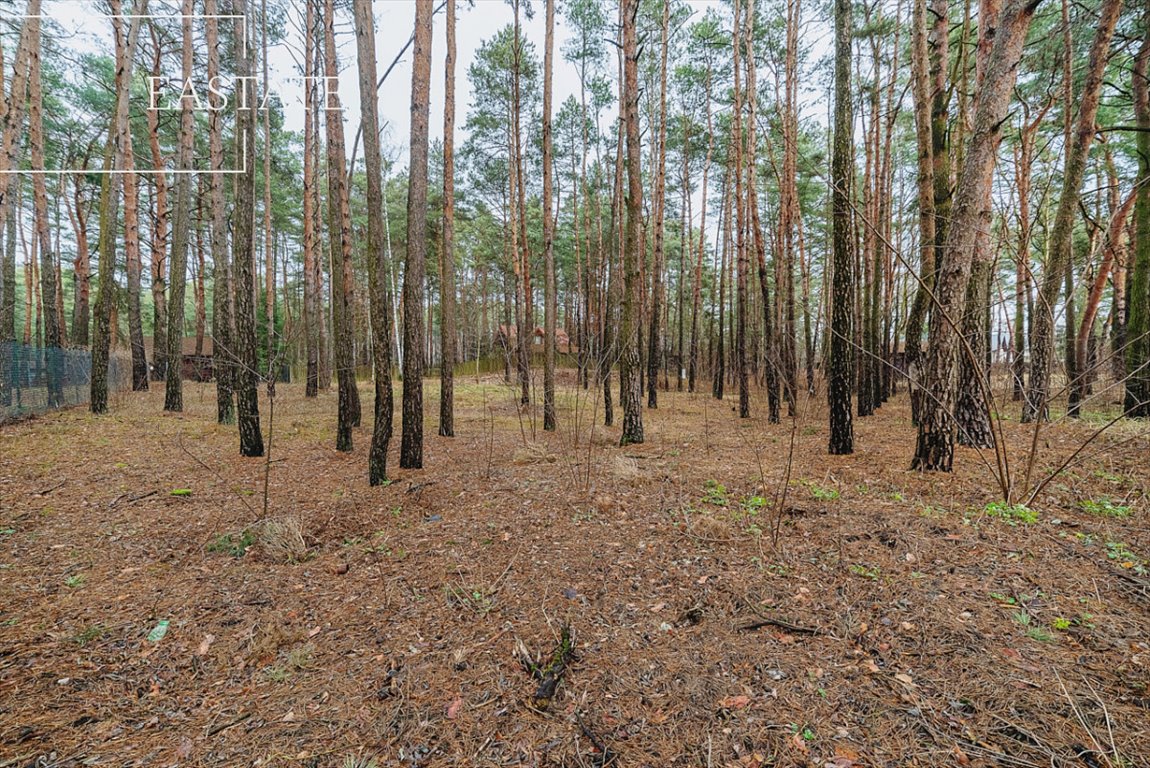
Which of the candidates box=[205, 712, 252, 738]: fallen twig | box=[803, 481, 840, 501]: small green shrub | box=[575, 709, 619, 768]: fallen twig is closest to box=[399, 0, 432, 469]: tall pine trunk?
box=[205, 712, 252, 738]: fallen twig

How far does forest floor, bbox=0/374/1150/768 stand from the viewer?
1669 millimetres

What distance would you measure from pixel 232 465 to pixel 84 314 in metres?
10.4

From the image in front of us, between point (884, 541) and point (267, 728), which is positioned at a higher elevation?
point (884, 541)

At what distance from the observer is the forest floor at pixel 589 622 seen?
5.48 ft

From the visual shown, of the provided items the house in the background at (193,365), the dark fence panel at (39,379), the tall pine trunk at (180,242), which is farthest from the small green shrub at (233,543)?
the house in the background at (193,365)

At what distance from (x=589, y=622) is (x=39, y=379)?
12304 millimetres

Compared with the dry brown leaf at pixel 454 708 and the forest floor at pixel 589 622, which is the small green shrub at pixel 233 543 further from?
the dry brown leaf at pixel 454 708

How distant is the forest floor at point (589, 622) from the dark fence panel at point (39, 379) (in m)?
4.67

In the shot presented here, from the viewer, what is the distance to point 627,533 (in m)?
3.53

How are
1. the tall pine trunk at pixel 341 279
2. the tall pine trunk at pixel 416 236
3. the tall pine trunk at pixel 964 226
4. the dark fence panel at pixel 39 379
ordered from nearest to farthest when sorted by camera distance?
1. the tall pine trunk at pixel 964 226
2. the tall pine trunk at pixel 416 236
3. the tall pine trunk at pixel 341 279
4. the dark fence panel at pixel 39 379

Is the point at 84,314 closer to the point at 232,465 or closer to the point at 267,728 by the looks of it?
the point at 232,465

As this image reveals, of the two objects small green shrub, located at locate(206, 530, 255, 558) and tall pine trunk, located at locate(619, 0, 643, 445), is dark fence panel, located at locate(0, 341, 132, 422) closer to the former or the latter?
small green shrub, located at locate(206, 530, 255, 558)

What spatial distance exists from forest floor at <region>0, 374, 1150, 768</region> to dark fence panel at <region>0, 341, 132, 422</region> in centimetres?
467

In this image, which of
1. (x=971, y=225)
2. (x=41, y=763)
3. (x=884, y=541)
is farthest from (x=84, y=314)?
(x=971, y=225)
